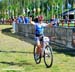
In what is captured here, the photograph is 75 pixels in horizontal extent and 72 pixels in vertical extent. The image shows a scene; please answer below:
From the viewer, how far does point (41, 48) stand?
12039 millimetres

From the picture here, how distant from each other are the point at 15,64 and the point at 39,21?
1912 millimetres

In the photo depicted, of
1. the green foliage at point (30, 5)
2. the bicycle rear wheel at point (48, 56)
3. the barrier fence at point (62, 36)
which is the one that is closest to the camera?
the bicycle rear wheel at point (48, 56)

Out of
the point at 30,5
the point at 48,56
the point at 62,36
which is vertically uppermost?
the point at 48,56

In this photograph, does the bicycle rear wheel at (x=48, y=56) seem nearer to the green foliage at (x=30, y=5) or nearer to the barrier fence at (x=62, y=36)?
the barrier fence at (x=62, y=36)

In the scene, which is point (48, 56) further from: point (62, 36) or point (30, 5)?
point (30, 5)

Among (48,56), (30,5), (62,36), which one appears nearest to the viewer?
(48,56)

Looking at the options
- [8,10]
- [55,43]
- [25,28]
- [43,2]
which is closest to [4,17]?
[8,10]

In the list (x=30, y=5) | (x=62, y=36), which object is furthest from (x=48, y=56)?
(x=30, y=5)

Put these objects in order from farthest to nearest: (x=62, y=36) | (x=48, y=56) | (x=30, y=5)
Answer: (x=30, y=5) < (x=62, y=36) < (x=48, y=56)

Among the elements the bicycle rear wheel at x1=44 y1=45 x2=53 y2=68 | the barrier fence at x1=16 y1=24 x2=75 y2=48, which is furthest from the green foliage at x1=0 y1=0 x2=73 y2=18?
the bicycle rear wheel at x1=44 y1=45 x2=53 y2=68

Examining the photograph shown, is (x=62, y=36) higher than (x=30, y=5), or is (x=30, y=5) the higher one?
(x=62, y=36)

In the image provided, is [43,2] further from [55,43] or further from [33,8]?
[55,43]

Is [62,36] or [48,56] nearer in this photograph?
[48,56]

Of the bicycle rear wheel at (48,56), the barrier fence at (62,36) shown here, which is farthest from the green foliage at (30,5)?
the bicycle rear wheel at (48,56)
